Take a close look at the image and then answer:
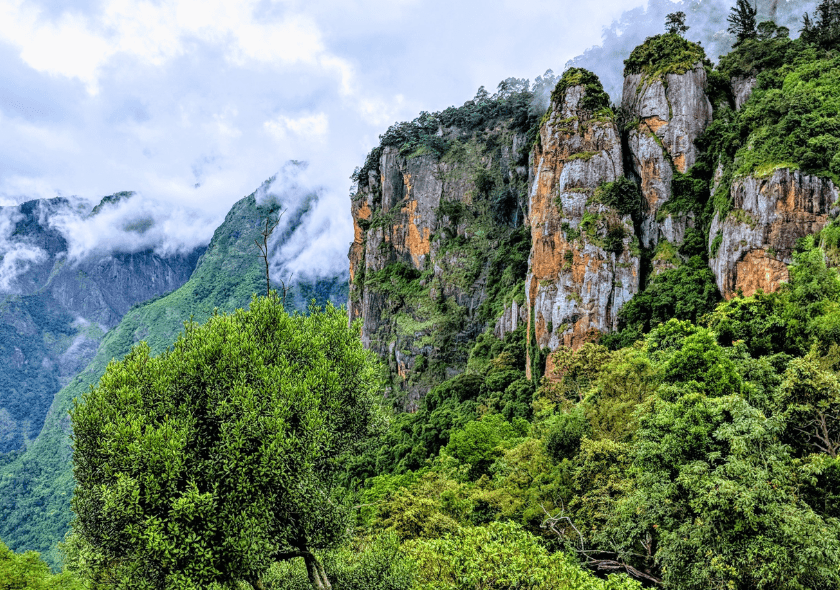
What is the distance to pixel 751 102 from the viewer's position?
1564 inches

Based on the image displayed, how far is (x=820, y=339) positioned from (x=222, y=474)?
832 inches

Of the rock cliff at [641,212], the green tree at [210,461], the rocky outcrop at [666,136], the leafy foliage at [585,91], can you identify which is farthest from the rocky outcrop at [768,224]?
the green tree at [210,461]

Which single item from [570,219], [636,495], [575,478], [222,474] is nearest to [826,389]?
[636,495]

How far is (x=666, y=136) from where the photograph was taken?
4253 centimetres

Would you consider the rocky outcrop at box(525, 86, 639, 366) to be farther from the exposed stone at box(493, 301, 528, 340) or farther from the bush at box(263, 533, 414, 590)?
the bush at box(263, 533, 414, 590)

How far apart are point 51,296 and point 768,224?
621 ft

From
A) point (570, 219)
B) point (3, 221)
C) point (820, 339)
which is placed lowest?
point (820, 339)

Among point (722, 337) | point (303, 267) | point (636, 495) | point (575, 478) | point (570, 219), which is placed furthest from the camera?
point (303, 267)

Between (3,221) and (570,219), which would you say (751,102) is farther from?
(3,221)

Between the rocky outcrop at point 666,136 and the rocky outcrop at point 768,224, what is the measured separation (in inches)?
284

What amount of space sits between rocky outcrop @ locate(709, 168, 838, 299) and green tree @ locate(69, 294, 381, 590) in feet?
101

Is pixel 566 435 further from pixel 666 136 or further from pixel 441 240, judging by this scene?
pixel 441 240

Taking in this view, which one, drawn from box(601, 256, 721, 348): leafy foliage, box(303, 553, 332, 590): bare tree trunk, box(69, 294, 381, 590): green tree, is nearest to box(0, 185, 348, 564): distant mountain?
box(601, 256, 721, 348): leafy foliage

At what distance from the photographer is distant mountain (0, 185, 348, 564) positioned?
8006cm
